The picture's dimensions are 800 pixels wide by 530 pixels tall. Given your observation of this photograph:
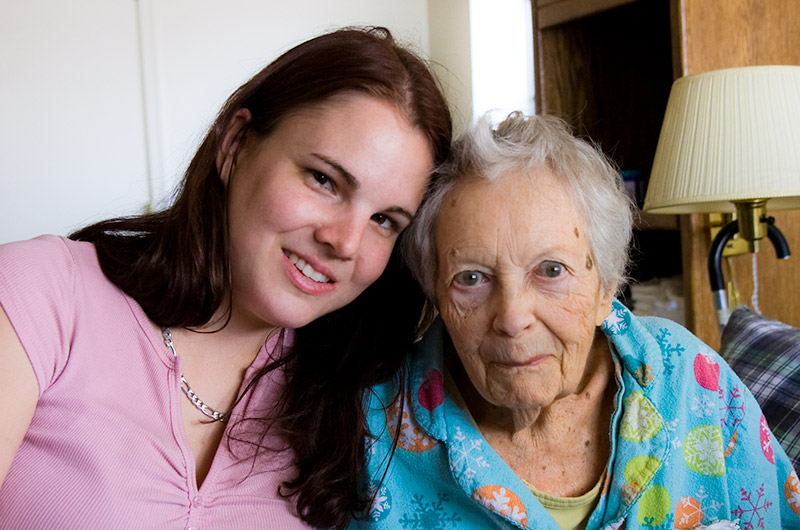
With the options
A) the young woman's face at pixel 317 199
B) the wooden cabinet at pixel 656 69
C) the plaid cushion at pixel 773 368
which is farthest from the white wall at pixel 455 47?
the young woman's face at pixel 317 199

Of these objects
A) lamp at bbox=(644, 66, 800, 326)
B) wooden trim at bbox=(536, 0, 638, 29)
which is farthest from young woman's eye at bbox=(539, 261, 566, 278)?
wooden trim at bbox=(536, 0, 638, 29)

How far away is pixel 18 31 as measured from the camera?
2.91 meters

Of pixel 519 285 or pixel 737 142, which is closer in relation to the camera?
pixel 519 285

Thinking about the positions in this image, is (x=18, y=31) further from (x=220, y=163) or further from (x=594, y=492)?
(x=594, y=492)

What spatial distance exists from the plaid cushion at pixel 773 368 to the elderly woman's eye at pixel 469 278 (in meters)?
0.68

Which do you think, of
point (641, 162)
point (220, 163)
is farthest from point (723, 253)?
point (220, 163)

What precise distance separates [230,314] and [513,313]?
1.66ft

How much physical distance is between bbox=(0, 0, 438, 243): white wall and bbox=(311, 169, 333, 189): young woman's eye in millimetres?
1920

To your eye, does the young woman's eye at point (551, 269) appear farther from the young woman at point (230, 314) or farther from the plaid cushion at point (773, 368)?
the plaid cushion at point (773, 368)

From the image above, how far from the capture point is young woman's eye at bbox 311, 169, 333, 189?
1224 mm

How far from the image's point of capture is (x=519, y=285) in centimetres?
122

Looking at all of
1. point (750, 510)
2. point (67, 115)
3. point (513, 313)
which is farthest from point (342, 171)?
point (67, 115)

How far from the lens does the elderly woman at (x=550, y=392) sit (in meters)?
1.23

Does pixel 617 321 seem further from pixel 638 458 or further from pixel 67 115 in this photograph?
pixel 67 115
